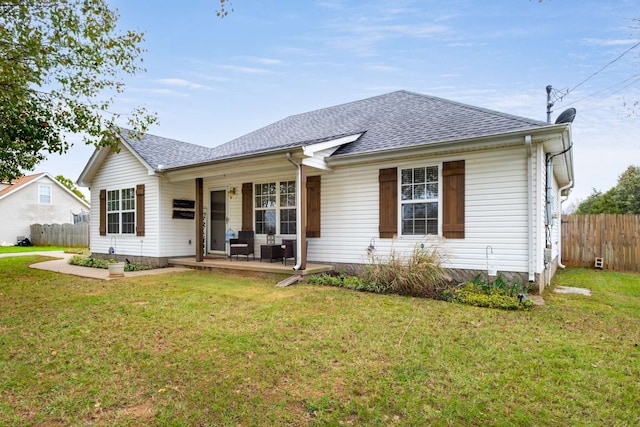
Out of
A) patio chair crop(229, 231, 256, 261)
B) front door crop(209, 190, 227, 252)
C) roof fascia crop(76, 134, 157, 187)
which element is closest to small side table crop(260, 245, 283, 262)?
patio chair crop(229, 231, 256, 261)

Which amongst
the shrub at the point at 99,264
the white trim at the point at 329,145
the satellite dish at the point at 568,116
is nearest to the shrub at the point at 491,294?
the satellite dish at the point at 568,116

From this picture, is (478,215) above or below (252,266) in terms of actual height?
above

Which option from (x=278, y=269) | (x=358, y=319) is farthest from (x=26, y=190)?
(x=358, y=319)

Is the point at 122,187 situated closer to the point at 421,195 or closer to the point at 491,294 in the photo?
the point at 421,195

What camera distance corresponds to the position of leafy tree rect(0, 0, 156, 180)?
6.61 m

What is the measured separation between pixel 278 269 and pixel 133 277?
3.83 meters

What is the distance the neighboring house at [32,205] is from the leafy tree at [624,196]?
35294mm

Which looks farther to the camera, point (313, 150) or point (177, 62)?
point (177, 62)

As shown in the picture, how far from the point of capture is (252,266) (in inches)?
358

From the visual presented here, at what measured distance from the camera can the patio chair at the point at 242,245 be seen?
10.2 metres

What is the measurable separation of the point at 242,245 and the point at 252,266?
1.43m

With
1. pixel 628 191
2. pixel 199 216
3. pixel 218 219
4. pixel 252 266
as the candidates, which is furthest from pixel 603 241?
pixel 199 216

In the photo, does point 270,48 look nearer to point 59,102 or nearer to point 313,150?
point 313,150

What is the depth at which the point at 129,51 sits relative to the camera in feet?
26.6
